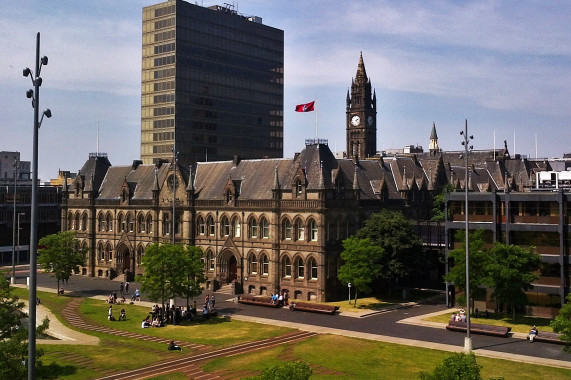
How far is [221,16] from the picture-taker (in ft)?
469

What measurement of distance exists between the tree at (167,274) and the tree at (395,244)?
903 inches

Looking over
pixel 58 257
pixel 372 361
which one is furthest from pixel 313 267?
pixel 58 257

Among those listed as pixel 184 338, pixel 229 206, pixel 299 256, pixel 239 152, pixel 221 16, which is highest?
pixel 221 16

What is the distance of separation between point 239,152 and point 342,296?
259ft

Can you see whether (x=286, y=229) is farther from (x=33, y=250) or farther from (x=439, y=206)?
(x=33, y=250)

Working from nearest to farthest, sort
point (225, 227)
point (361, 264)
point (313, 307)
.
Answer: point (313, 307) → point (361, 264) → point (225, 227)

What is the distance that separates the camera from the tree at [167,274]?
62.6 metres

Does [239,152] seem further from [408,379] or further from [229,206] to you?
[408,379]

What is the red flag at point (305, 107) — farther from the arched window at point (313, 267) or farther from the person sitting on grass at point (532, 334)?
the person sitting on grass at point (532, 334)

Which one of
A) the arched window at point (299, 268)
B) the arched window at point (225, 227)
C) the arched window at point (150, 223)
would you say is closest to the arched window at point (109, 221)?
the arched window at point (150, 223)

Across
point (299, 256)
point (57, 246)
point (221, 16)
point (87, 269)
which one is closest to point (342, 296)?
point (299, 256)

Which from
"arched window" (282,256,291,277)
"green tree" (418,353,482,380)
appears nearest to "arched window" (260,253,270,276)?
"arched window" (282,256,291,277)

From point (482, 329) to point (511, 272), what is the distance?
6.48m

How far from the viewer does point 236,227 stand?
83.6m
